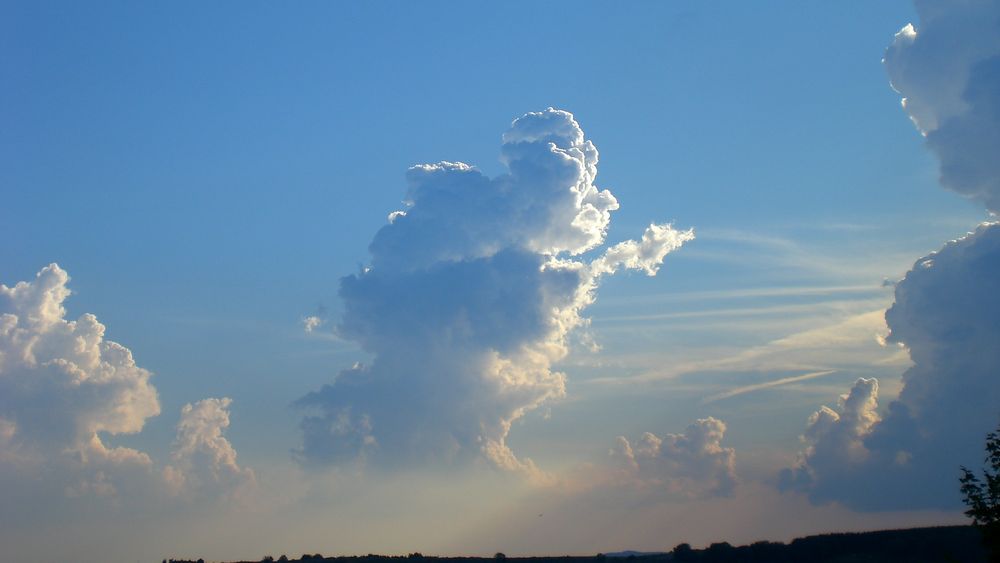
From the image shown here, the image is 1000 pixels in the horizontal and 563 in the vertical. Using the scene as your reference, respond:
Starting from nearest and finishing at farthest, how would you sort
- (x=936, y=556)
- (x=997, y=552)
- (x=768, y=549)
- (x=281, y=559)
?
(x=997, y=552) → (x=936, y=556) → (x=768, y=549) → (x=281, y=559)

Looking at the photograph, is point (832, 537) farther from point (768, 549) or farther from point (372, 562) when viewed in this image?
point (372, 562)

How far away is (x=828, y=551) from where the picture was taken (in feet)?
324

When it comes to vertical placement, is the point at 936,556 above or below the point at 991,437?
below

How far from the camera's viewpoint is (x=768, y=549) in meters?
100

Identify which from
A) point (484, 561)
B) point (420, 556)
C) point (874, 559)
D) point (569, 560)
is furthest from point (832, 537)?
point (420, 556)

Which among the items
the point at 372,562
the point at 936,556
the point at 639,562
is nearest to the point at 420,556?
the point at 372,562

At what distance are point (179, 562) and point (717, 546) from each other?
6191cm

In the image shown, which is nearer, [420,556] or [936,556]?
[936,556]

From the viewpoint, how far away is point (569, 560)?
101688 mm

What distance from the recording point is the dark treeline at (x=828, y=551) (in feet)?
310

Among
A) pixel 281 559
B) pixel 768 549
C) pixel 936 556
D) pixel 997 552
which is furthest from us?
pixel 281 559

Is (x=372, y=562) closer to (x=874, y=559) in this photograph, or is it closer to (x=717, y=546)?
(x=717, y=546)

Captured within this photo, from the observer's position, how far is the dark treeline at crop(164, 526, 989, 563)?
94.4 meters

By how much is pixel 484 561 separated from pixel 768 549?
31223mm
